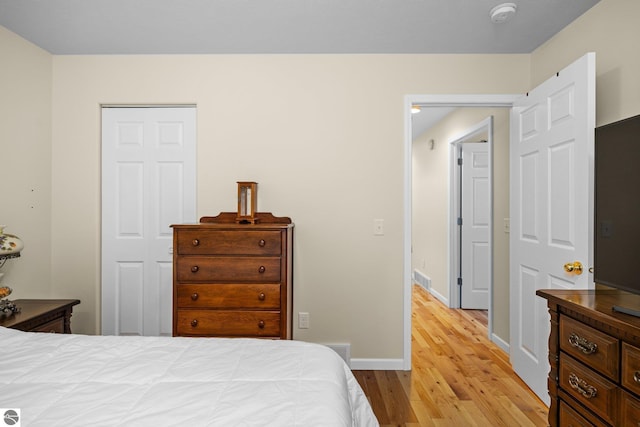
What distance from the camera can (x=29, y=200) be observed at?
9.04ft

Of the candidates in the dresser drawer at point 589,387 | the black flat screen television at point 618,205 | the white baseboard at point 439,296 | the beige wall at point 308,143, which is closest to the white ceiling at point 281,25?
the beige wall at point 308,143

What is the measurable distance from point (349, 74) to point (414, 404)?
243 centimetres

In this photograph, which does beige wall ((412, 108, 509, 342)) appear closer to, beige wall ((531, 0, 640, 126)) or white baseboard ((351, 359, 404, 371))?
beige wall ((531, 0, 640, 126))

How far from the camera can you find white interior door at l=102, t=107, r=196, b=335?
3006mm

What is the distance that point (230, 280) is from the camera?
7.90ft

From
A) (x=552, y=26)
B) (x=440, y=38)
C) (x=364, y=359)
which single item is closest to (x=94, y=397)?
(x=364, y=359)

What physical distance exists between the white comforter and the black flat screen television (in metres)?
1.23

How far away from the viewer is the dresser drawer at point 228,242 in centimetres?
241

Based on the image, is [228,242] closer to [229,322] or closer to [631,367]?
[229,322]

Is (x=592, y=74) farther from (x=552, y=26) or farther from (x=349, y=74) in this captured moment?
(x=349, y=74)

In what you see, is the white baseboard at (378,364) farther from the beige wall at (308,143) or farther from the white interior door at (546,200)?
the white interior door at (546,200)

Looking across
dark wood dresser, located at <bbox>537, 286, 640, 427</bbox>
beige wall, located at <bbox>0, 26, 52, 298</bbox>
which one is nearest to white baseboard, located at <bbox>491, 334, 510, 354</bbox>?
dark wood dresser, located at <bbox>537, 286, 640, 427</bbox>

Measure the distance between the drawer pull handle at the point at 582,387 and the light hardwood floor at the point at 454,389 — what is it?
2.51 ft

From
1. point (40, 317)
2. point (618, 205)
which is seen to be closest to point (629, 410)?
point (618, 205)
